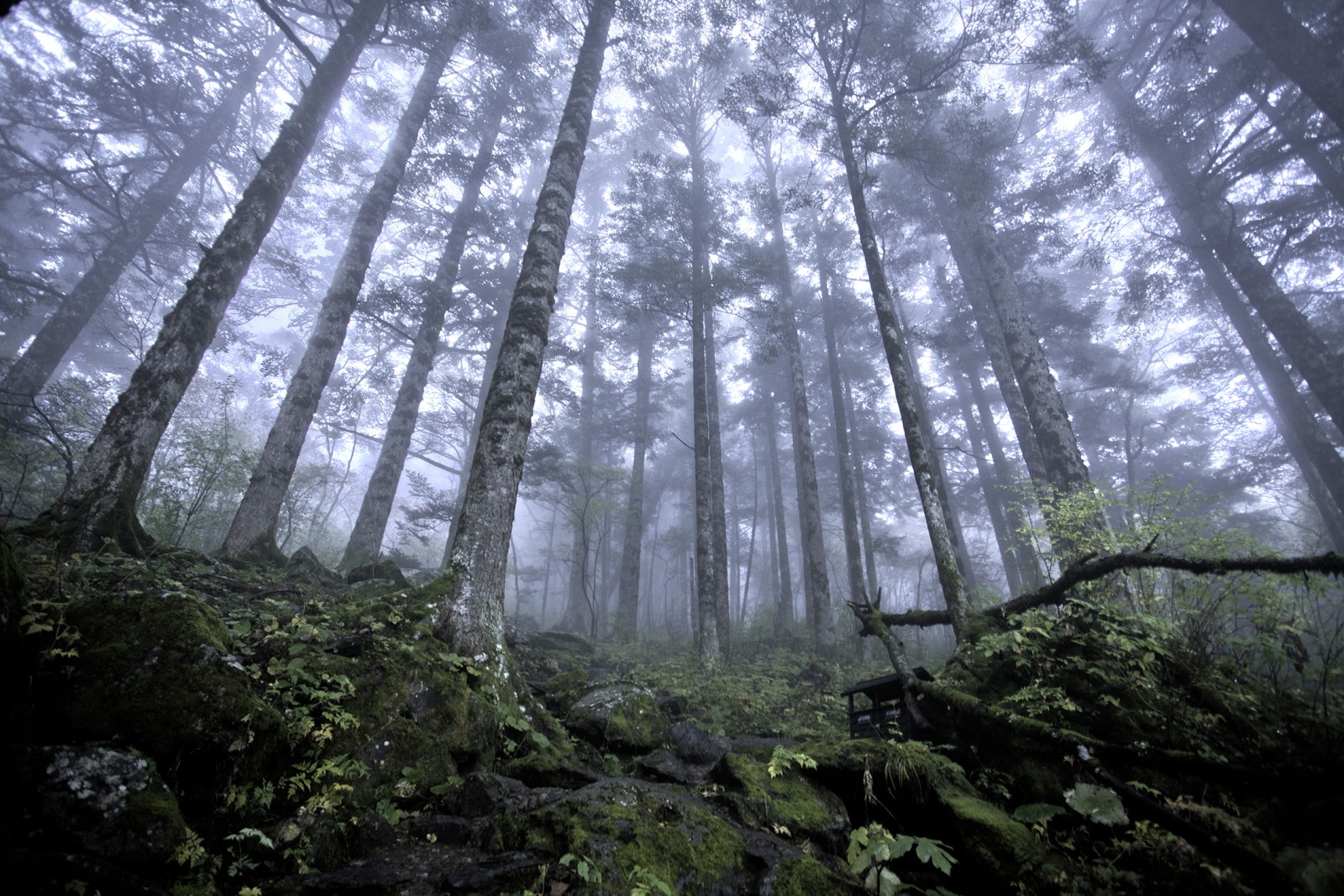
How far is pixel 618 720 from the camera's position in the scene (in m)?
5.06

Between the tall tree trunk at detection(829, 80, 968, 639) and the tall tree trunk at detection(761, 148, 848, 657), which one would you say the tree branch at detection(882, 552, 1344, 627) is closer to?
the tall tree trunk at detection(829, 80, 968, 639)

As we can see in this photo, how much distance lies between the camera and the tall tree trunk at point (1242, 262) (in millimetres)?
11117

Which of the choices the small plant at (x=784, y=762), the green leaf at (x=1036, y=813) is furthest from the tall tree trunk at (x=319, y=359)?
the green leaf at (x=1036, y=813)

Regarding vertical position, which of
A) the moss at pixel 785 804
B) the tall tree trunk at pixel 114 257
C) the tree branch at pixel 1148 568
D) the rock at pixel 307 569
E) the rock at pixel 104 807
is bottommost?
the moss at pixel 785 804

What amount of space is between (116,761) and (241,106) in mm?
27397

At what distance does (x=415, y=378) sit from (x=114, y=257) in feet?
36.5

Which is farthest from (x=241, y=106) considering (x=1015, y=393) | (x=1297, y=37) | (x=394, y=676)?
(x=1297, y=37)

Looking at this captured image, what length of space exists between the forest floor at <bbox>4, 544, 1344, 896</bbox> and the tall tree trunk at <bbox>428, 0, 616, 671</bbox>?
33 cm

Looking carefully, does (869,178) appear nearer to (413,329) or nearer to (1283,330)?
(1283,330)

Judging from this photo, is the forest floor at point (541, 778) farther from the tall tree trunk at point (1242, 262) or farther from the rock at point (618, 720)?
the tall tree trunk at point (1242, 262)

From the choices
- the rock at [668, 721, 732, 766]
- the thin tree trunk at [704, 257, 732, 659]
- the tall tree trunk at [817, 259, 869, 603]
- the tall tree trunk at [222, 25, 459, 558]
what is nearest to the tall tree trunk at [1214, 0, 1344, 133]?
the tall tree trunk at [817, 259, 869, 603]

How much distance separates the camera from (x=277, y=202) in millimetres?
7871

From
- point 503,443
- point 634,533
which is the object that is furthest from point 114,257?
point 503,443

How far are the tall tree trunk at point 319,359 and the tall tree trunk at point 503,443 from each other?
5.68 meters
